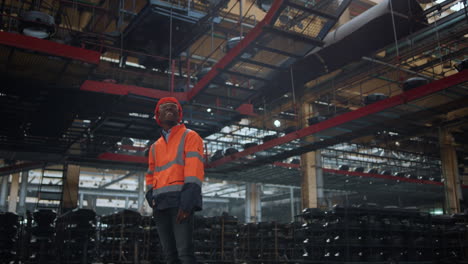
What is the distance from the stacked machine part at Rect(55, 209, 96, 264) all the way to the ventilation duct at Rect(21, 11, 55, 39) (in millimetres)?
5225

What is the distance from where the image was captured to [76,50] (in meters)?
9.48

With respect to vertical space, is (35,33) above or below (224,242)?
above

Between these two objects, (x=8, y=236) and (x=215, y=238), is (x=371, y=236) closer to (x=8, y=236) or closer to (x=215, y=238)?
(x=215, y=238)

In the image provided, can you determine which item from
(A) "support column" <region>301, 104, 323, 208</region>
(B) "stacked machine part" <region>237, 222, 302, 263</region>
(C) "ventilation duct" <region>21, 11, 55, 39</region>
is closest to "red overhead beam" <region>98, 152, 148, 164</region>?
(B) "stacked machine part" <region>237, 222, 302, 263</region>

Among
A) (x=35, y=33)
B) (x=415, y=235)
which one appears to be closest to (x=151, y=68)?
(x=35, y=33)

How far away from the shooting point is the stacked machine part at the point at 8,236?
11.3 m

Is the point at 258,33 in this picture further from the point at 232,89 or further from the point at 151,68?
the point at 151,68

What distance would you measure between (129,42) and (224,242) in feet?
23.5

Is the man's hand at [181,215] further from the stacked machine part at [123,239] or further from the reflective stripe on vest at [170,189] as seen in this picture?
the stacked machine part at [123,239]

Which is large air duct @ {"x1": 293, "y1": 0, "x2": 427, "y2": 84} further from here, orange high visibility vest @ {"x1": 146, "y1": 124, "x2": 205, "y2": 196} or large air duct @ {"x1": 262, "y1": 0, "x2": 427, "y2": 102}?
orange high visibility vest @ {"x1": 146, "y1": 124, "x2": 205, "y2": 196}

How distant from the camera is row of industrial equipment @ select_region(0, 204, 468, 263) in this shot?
9430mm

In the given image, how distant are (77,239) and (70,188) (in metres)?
6.80

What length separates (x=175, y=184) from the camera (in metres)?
3.43

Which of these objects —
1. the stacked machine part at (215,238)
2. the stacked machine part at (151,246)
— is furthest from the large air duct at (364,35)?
the stacked machine part at (151,246)
